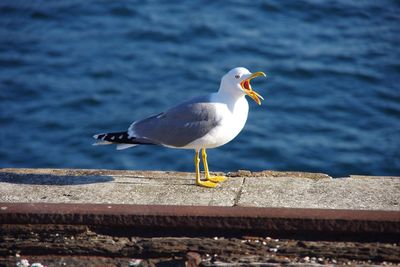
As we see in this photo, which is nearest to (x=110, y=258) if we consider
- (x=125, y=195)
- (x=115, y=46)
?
(x=125, y=195)

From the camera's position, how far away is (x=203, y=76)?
11898 mm

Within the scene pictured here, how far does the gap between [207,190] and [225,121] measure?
579 millimetres

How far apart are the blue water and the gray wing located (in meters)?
4.10

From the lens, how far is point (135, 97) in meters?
11.4

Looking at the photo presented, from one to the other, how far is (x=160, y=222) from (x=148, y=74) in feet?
25.0

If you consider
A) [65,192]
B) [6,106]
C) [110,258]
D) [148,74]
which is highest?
[148,74]

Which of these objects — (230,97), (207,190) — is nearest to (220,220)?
(207,190)

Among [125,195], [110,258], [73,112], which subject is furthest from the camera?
[73,112]

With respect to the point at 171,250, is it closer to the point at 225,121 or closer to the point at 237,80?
the point at 225,121

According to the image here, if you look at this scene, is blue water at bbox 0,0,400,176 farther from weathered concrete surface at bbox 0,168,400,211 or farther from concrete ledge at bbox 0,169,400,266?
concrete ledge at bbox 0,169,400,266

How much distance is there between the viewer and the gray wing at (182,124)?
562 cm

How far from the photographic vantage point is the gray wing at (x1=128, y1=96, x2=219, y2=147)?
18.5ft

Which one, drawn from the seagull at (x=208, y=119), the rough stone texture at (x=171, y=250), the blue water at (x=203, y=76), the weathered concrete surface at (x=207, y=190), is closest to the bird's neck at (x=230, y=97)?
the seagull at (x=208, y=119)

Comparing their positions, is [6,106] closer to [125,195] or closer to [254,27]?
[254,27]
